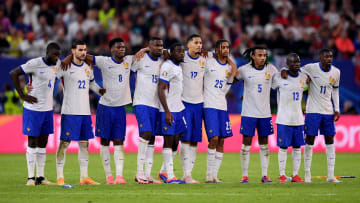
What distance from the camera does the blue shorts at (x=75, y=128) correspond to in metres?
11.6

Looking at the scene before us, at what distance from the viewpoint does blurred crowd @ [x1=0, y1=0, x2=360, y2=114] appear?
2252cm

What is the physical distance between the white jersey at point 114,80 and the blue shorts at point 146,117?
0.43 meters

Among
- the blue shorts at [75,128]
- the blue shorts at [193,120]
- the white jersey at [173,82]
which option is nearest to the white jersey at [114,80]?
the blue shorts at [75,128]

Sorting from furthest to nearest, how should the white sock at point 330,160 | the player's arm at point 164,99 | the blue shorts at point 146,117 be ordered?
the white sock at point 330,160 < the blue shorts at point 146,117 < the player's arm at point 164,99

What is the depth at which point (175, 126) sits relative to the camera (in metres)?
11.7

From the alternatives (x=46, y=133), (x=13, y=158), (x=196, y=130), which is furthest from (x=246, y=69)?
(x=13, y=158)

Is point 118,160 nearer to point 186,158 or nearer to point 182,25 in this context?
point 186,158

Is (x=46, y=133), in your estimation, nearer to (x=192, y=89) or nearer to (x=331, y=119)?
(x=192, y=89)

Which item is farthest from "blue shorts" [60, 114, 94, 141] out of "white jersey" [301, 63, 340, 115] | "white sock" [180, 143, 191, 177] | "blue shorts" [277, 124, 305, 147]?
"white jersey" [301, 63, 340, 115]

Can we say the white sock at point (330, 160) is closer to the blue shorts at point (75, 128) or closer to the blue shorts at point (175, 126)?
the blue shorts at point (175, 126)

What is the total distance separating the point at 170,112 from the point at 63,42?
37.9ft

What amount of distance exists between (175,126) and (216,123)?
2.81 ft

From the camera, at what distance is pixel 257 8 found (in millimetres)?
25656

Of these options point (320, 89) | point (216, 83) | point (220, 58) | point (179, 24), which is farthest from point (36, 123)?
point (179, 24)
